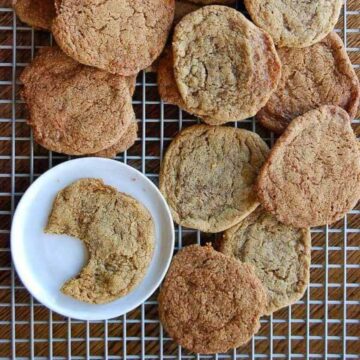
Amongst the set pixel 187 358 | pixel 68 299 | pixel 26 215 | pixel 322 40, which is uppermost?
pixel 322 40

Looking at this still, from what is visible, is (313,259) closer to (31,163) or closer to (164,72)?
(164,72)

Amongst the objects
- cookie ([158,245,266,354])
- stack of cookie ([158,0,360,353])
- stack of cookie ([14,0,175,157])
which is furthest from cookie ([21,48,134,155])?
cookie ([158,245,266,354])

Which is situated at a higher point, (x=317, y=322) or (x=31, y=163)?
(x=31, y=163)

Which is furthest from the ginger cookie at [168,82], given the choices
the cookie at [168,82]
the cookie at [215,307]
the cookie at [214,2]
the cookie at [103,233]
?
the cookie at [215,307]

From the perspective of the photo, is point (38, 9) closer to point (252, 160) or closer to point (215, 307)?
point (252, 160)

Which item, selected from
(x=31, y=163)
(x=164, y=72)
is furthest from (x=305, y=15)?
(x=31, y=163)

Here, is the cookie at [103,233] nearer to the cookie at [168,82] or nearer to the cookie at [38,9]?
the cookie at [168,82]
